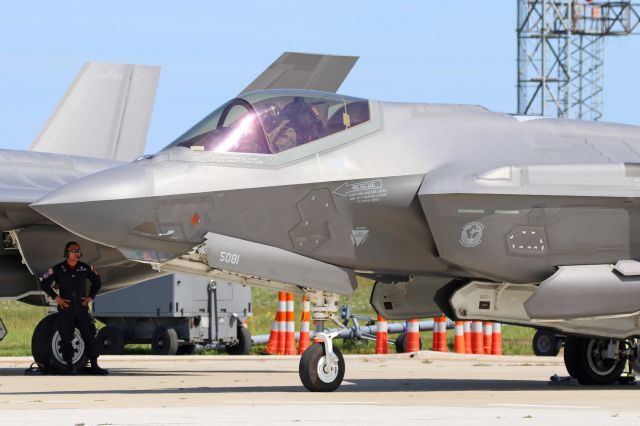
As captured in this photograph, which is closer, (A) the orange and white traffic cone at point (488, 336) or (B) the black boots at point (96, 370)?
(B) the black boots at point (96, 370)

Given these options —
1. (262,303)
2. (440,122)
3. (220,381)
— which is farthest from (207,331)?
(262,303)

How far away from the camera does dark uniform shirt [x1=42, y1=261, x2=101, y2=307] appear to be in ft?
53.2

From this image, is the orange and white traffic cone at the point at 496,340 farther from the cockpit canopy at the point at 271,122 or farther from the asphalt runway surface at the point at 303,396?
the cockpit canopy at the point at 271,122

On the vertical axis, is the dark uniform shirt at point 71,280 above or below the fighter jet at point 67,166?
below

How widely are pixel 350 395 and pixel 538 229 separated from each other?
2481mm

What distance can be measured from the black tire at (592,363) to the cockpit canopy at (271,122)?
4006mm

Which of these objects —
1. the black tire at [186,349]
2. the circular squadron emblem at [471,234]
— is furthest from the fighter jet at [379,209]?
the black tire at [186,349]

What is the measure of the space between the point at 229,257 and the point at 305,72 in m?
19.4

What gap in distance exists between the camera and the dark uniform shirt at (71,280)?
16.2 m

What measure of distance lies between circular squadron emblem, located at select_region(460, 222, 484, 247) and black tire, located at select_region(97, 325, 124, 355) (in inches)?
495

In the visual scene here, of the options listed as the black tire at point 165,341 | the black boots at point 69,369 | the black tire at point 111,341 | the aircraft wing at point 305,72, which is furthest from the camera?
the aircraft wing at point 305,72

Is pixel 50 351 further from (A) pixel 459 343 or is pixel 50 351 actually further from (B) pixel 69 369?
(A) pixel 459 343

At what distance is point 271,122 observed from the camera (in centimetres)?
1255

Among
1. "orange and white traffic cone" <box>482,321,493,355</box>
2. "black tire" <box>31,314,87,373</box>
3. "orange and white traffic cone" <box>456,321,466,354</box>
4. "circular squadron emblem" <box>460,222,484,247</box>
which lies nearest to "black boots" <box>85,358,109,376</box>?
"black tire" <box>31,314,87,373</box>
